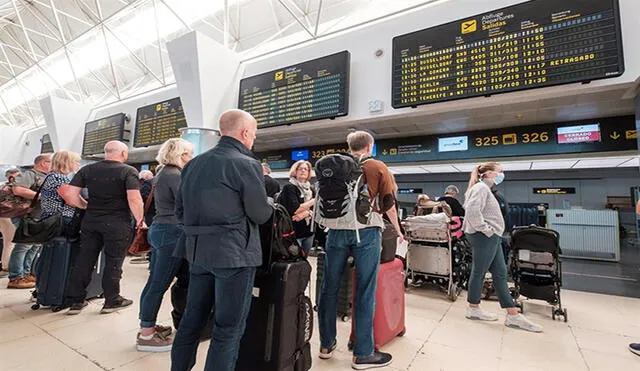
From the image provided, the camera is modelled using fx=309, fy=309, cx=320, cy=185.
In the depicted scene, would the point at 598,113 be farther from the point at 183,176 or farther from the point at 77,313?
the point at 77,313

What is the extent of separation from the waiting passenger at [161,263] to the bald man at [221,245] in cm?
79

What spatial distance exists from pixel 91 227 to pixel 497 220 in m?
3.47

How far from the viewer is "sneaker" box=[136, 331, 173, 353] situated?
208 cm

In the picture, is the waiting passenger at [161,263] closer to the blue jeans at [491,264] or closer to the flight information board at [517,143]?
the blue jeans at [491,264]

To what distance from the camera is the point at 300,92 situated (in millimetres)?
5012

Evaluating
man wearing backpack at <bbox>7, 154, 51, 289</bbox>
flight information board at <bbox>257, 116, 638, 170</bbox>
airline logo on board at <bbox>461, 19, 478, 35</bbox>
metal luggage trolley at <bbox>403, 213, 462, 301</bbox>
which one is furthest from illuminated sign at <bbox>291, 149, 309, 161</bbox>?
man wearing backpack at <bbox>7, 154, 51, 289</bbox>

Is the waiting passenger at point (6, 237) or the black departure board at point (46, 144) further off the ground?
the black departure board at point (46, 144)

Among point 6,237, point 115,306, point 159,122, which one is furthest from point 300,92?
point 6,237

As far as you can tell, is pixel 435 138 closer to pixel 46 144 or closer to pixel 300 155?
pixel 300 155

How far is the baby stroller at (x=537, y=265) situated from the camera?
3090 millimetres

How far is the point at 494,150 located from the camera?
454 centimetres

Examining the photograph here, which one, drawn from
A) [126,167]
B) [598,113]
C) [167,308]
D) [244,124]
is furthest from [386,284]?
[598,113]

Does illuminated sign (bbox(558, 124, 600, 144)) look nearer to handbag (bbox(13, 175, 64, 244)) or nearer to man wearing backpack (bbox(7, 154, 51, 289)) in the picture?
handbag (bbox(13, 175, 64, 244))

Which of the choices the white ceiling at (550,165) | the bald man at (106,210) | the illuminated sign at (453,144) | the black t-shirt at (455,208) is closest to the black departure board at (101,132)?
the white ceiling at (550,165)
